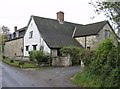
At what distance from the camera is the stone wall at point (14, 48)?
43.8m

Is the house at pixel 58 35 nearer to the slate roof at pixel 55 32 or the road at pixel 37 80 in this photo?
the slate roof at pixel 55 32

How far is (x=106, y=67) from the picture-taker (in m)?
13.7

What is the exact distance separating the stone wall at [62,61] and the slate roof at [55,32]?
10.2ft

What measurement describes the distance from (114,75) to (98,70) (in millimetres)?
2417

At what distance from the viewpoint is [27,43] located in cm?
4084

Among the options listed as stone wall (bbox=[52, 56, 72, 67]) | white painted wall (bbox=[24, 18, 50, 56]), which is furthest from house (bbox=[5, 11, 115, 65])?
stone wall (bbox=[52, 56, 72, 67])

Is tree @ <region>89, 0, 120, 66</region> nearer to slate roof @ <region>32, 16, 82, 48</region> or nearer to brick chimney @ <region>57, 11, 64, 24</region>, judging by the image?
slate roof @ <region>32, 16, 82, 48</region>

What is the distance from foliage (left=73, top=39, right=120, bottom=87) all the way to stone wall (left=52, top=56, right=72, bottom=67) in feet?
42.6

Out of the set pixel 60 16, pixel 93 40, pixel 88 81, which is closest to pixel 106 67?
pixel 88 81

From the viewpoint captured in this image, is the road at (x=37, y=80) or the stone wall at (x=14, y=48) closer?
the road at (x=37, y=80)

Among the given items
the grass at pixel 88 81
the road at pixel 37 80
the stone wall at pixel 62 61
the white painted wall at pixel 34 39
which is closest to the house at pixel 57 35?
the white painted wall at pixel 34 39

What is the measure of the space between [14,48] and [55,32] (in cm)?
1306

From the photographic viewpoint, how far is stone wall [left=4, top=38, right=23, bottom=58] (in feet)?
144

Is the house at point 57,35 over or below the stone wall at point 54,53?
over
